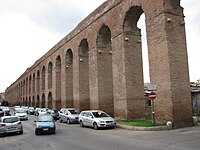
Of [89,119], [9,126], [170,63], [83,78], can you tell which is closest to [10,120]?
[9,126]

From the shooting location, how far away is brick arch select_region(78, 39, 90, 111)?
3466 centimetres

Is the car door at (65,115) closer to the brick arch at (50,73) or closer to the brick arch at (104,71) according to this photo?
the brick arch at (104,71)

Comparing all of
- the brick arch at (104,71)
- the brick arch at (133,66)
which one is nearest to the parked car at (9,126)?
the brick arch at (133,66)

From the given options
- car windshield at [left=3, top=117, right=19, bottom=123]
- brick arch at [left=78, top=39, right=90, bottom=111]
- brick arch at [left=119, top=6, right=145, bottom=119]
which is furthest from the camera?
brick arch at [left=78, top=39, right=90, bottom=111]

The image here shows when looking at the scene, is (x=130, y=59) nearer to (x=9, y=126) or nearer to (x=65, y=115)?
(x=65, y=115)

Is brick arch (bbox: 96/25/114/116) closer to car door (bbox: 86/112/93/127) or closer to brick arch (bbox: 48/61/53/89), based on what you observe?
car door (bbox: 86/112/93/127)

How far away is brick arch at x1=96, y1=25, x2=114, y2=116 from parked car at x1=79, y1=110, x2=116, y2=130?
721 cm

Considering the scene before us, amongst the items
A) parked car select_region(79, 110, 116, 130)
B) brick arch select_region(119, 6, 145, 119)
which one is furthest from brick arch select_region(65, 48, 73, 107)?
parked car select_region(79, 110, 116, 130)

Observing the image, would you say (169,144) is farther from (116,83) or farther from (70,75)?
(70,75)

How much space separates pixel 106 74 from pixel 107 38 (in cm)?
417

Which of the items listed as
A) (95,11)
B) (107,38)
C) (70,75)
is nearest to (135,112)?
(107,38)

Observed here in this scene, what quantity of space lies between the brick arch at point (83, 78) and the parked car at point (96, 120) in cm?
1222

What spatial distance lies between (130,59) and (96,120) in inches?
291

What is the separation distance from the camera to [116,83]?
1005 inches
